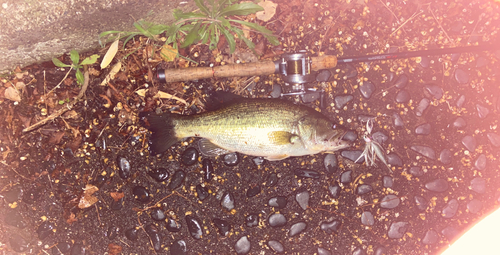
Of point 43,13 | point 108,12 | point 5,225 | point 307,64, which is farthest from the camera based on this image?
point 5,225

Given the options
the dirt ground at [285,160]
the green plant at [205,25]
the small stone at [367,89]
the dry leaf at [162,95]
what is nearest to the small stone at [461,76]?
the dirt ground at [285,160]

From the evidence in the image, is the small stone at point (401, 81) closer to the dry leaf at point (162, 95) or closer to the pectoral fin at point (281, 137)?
the pectoral fin at point (281, 137)

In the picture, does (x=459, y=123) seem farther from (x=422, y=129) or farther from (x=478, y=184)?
(x=478, y=184)

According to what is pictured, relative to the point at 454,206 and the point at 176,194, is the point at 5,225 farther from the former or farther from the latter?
the point at 454,206

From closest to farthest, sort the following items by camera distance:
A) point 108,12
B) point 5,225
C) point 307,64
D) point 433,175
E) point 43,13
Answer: point 43,13 → point 108,12 → point 307,64 → point 5,225 → point 433,175

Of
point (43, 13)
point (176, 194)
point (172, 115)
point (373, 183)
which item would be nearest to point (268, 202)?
point (176, 194)

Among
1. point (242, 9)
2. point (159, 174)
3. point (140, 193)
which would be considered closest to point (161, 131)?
point (159, 174)
